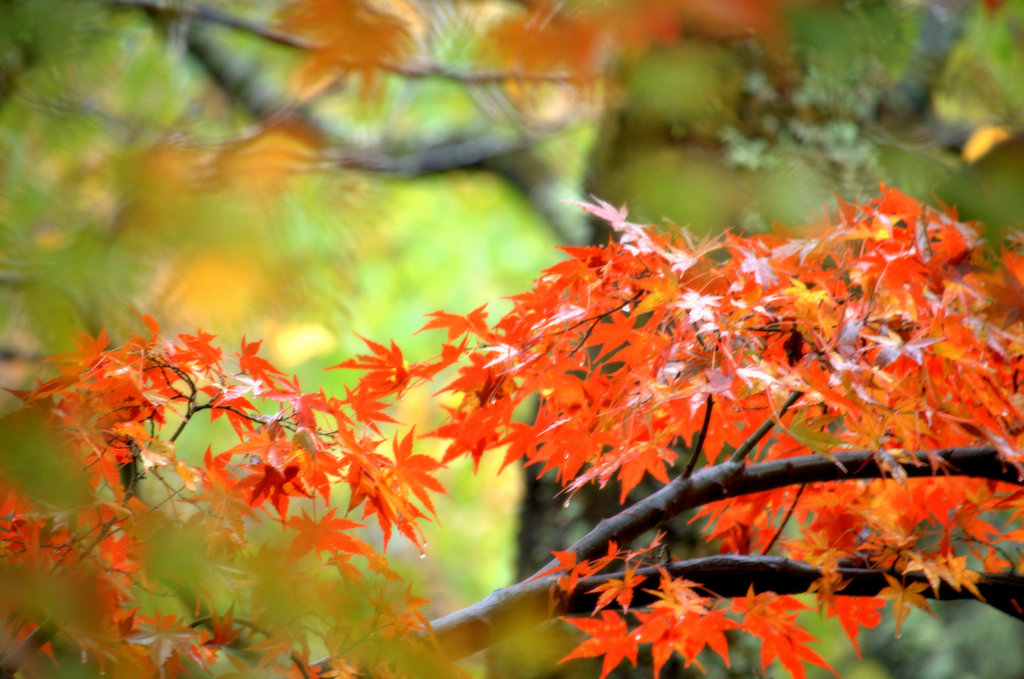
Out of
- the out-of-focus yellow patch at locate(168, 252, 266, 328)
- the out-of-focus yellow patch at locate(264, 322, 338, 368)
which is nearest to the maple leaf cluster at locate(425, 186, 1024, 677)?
the out-of-focus yellow patch at locate(168, 252, 266, 328)

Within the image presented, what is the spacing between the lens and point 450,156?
272 cm

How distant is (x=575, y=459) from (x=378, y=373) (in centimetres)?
26

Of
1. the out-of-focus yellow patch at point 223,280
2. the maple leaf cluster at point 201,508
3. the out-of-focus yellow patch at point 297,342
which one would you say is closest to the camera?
the out-of-focus yellow patch at point 223,280

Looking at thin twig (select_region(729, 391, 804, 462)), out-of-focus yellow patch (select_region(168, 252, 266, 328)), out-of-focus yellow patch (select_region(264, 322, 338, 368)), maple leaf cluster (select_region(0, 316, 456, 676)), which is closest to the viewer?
out-of-focus yellow patch (select_region(168, 252, 266, 328))

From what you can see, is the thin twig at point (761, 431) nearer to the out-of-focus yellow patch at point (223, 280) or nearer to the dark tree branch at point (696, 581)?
the dark tree branch at point (696, 581)

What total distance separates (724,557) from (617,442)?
0.65ft

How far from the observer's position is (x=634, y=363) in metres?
0.90

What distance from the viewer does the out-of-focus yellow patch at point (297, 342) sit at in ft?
10.7

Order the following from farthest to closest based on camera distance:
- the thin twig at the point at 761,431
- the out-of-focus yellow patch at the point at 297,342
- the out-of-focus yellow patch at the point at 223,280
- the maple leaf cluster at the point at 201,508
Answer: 1. the out-of-focus yellow patch at the point at 297,342
2. the thin twig at the point at 761,431
3. the maple leaf cluster at the point at 201,508
4. the out-of-focus yellow patch at the point at 223,280

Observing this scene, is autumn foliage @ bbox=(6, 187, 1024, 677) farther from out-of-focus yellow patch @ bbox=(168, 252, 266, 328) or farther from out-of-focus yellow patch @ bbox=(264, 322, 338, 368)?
out-of-focus yellow patch @ bbox=(264, 322, 338, 368)

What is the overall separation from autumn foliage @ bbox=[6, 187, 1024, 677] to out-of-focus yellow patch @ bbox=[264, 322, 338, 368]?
7.58ft

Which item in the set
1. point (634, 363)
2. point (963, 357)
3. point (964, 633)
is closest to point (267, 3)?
point (634, 363)

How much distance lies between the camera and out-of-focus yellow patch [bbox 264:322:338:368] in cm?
327

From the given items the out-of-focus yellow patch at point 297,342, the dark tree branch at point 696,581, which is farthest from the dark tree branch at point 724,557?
the out-of-focus yellow patch at point 297,342
